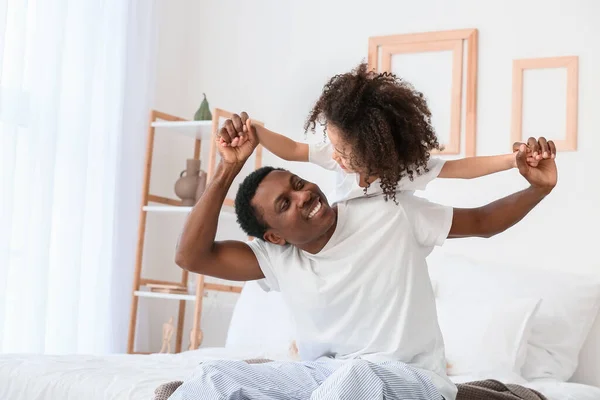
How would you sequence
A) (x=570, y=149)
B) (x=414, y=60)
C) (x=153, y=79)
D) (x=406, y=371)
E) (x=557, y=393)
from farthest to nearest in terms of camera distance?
(x=153, y=79)
(x=414, y=60)
(x=570, y=149)
(x=557, y=393)
(x=406, y=371)

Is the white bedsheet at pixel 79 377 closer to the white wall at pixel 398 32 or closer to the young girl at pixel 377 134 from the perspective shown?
the young girl at pixel 377 134

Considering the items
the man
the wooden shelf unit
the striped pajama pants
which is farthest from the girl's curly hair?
the wooden shelf unit

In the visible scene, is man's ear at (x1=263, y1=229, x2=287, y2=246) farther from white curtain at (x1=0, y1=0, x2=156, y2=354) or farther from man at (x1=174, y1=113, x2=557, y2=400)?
white curtain at (x1=0, y1=0, x2=156, y2=354)

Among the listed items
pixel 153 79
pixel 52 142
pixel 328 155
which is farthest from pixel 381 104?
pixel 153 79

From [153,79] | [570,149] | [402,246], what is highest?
[153,79]

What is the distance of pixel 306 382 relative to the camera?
1662 mm

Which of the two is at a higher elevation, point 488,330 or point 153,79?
point 153,79

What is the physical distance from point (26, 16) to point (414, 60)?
1.63 metres

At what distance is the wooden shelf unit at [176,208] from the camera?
3924mm

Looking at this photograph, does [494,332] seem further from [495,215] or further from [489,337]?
[495,215]

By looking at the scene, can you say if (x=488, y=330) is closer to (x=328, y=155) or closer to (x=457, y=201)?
(x=457, y=201)

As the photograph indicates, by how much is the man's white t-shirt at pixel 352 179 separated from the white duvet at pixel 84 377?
0.65m

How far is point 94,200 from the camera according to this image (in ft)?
12.8

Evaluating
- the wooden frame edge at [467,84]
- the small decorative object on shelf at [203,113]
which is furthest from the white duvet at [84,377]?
the small decorative object on shelf at [203,113]
